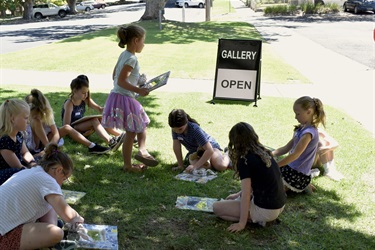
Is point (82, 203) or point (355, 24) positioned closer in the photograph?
point (82, 203)

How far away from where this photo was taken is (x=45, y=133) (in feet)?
19.1

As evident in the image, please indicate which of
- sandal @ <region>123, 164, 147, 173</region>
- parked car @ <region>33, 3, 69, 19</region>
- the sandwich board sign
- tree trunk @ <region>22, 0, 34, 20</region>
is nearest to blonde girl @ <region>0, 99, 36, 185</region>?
sandal @ <region>123, 164, 147, 173</region>

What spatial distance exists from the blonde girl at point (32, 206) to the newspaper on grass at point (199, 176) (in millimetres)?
2105

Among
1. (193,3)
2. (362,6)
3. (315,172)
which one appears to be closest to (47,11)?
(193,3)

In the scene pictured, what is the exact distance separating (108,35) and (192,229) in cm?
2026

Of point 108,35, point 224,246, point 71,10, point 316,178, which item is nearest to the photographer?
point 224,246

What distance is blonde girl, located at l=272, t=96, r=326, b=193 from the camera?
4891 mm

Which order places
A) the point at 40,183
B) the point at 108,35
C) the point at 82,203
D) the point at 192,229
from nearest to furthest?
the point at 40,183 < the point at 192,229 < the point at 82,203 < the point at 108,35

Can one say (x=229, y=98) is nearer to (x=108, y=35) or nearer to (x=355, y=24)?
(x=108, y=35)

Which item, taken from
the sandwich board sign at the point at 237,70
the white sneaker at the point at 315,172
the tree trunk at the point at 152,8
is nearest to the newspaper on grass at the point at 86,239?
the white sneaker at the point at 315,172

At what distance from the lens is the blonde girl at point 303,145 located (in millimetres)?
4891

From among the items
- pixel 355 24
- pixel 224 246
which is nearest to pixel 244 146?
pixel 224 246

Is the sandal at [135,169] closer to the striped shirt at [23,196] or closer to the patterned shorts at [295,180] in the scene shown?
the patterned shorts at [295,180]

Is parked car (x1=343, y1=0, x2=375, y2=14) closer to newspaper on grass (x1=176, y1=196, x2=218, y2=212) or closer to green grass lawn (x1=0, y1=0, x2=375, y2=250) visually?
green grass lawn (x1=0, y1=0, x2=375, y2=250)
